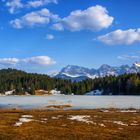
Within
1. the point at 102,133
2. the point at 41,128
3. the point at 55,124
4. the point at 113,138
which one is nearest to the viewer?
the point at 113,138

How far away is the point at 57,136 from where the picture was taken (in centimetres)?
4128

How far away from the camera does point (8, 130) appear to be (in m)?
45.1

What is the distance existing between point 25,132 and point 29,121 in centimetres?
1075

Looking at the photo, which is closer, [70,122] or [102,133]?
[102,133]

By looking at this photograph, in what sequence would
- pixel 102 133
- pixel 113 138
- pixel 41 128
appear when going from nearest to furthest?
1. pixel 113 138
2. pixel 102 133
3. pixel 41 128

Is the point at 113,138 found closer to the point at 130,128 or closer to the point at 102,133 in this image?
the point at 102,133

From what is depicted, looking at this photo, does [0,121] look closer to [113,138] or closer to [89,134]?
[89,134]

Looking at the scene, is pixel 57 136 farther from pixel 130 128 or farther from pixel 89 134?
pixel 130 128

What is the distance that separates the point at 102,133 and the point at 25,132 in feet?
31.2

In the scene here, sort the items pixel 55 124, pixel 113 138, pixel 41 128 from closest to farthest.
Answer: pixel 113 138 → pixel 41 128 → pixel 55 124

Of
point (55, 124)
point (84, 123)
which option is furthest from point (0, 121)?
point (84, 123)

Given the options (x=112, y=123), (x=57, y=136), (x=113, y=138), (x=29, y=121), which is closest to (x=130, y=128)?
(x=112, y=123)

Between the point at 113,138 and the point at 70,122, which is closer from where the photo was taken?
the point at 113,138

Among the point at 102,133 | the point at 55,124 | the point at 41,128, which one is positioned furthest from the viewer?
the point at 55,124
